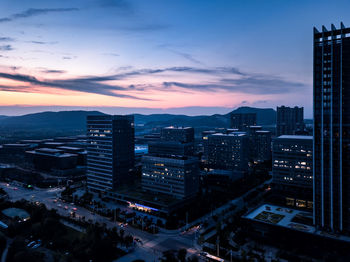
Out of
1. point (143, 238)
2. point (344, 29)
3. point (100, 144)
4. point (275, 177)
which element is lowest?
point (143, 238)

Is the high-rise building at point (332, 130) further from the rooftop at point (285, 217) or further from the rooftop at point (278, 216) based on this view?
the rooftop at point (278, 216)

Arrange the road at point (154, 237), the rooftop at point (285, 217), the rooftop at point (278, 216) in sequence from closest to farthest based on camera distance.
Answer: the road at point (154, 237) → the rooftop at point (285, 217) → the rooftop at point (278, 216)

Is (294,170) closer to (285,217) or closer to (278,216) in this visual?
(285,217)

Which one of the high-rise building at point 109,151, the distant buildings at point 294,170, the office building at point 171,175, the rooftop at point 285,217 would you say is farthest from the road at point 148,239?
the distant buildings at point 294,170

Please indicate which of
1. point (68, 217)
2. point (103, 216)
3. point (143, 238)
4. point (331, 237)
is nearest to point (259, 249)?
point (331, 237)

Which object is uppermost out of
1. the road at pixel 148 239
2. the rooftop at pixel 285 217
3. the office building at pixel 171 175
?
the office building at pixel 171 175

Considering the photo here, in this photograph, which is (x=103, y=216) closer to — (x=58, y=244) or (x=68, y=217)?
(x=68, y=217)
